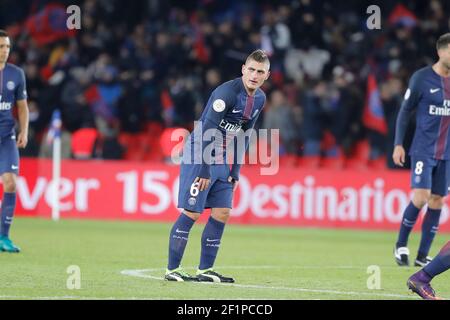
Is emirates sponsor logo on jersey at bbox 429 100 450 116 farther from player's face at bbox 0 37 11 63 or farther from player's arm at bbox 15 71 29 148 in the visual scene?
player's face at bbox 0 37 11 63

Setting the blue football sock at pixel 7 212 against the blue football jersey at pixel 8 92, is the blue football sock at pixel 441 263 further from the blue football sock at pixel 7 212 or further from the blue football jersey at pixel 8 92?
the blue football jersey at pixel 8 92

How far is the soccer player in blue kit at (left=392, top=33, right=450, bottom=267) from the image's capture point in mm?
12703

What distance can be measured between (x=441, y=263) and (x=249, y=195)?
1145 centimetres

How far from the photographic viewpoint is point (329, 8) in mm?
24172

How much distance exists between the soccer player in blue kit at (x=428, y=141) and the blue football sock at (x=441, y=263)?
3.86 m

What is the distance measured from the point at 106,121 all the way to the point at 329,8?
580 cm

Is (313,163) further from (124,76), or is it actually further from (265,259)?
(265,259)

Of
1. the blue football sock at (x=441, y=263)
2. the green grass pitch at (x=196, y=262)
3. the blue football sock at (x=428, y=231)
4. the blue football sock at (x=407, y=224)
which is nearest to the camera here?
the blue football sock at (x=441, y=263)

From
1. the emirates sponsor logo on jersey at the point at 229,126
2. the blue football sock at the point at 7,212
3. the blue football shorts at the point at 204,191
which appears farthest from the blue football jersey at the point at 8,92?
the emirates sponsor logo on jersey at the point at 229,126

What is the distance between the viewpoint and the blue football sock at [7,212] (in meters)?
13.4

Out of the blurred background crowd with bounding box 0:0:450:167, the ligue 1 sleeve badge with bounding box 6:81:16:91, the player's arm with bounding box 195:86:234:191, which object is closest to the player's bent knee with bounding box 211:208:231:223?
the player's arm with bounding box 195:86:234:191

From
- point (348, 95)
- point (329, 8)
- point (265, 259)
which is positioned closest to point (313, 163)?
point (348, 95)
